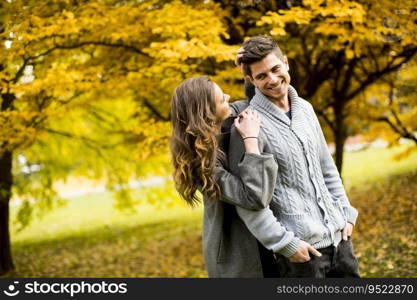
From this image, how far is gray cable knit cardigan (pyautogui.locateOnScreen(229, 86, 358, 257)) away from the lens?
2361mm

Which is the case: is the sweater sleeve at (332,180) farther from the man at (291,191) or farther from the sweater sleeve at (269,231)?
the sweater sleeve at (269,231)

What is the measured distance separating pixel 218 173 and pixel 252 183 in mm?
172

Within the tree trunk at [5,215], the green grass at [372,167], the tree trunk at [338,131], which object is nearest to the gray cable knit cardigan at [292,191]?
the tree trunk at [338,131]

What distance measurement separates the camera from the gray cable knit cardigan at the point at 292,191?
2.36 meters

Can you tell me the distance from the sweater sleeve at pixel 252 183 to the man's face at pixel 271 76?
0.39 metres

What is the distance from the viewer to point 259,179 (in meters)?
2.30

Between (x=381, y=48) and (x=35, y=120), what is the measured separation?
480 centimetres

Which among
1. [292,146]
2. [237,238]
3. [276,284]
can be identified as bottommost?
[276,284]

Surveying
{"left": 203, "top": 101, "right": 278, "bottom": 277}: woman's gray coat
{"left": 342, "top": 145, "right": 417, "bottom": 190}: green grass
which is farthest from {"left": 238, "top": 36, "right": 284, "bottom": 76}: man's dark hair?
{"left": 342, "top": 145, "right": 417, "bottom": 190}: green grass

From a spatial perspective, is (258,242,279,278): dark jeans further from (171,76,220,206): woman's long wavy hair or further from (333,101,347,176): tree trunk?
(333,101,347,176): tree trunk

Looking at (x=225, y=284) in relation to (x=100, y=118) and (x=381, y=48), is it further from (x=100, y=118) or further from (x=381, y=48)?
(x=100, y=118)

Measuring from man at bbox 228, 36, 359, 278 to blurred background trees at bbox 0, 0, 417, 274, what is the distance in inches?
95.3

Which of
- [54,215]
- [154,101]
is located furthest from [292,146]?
[54,215]

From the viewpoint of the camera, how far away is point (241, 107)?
108 inches
